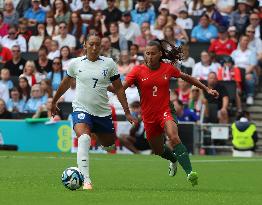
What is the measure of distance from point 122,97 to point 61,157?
8.22 metres

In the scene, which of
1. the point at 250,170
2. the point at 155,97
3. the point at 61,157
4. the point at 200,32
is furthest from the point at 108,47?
the point at 155,97

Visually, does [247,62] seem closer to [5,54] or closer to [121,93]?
[5,54]

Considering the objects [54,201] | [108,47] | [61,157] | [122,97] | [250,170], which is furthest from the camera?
[108,47]

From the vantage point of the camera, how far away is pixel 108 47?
2962 centimetres

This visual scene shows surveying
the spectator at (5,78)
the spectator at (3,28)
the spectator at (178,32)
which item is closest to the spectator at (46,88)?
the spectator at (5,78)

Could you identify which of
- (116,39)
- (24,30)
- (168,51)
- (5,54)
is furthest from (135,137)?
(168,51)

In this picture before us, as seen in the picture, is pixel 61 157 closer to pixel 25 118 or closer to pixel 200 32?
pixel 25 118

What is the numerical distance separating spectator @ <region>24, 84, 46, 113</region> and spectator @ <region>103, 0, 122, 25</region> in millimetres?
Answer: 3776

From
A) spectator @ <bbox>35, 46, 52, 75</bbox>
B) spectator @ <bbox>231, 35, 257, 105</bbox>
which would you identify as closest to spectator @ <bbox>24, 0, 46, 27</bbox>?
spectator @ <bbox>35, 46, 52, 75</bbox>

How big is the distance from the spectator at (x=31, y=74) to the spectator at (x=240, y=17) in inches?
219

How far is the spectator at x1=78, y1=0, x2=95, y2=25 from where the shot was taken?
31.8 m

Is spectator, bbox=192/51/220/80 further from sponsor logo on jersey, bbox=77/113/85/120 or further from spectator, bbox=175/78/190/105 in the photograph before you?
sponsor logo on jersey, bbox=77/113/85/120

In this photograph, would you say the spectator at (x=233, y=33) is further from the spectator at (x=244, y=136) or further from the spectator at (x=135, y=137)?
the spectator at (x=135, y=137)

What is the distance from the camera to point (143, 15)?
3156cm
